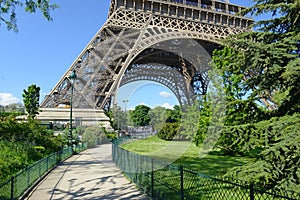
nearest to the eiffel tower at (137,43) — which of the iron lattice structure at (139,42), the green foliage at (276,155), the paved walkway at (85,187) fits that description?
the iron lattice structure at (139,42)

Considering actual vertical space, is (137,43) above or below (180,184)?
above

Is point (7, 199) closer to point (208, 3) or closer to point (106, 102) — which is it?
point (106, 102)

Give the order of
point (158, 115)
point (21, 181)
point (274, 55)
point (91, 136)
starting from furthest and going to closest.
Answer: point (91, 136), point (158, 115), point (21, 181), point (274, 55)

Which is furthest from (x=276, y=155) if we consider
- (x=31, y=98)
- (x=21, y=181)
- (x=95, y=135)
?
(x=31, y=98)

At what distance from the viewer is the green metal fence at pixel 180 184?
4516mm

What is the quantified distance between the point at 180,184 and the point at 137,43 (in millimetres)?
23460

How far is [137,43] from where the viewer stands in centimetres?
2767

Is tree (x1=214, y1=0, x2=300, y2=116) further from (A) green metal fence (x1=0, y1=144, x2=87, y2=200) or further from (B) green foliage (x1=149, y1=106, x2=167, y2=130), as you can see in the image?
(A) green metal fence (x1=0, y1=144, x2=87, y2=200)

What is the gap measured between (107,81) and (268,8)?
22.6m

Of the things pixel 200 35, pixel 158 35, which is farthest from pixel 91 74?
pixel 200 35

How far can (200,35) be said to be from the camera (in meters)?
32.7

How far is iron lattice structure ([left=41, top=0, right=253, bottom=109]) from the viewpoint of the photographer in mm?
26797

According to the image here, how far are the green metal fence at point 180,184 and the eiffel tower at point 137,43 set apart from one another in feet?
54.6

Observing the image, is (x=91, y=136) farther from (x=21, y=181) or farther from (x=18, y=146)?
(x=21, y=181)
